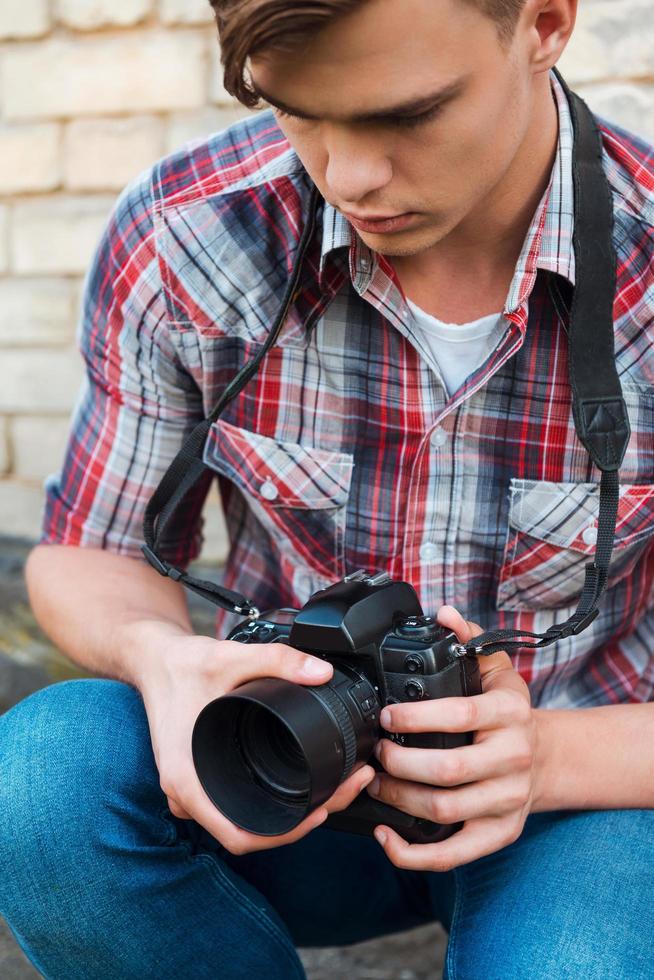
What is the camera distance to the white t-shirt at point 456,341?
1.30 m

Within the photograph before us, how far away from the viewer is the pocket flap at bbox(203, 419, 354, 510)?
54.1 inches

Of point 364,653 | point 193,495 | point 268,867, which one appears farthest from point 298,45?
point 268,867

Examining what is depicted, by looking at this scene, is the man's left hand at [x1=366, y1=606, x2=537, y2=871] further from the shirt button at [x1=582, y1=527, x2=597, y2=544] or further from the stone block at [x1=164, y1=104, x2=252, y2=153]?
the stone block at [x1=164, y1=104, x2=252, y2=153]

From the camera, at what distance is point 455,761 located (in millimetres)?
1089

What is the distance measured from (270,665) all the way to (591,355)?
1.64 ft

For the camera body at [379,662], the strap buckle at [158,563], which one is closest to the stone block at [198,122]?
the strap buckle at [158,563]

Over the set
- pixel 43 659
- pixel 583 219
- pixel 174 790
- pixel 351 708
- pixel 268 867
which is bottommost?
pixel 43 659

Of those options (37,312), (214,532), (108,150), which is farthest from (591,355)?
(37,312)

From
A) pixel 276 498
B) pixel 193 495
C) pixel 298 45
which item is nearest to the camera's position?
pixel 298 45

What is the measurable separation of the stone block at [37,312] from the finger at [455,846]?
1.62 meters

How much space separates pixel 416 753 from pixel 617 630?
0.44 meters

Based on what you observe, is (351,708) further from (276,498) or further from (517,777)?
(276,498)

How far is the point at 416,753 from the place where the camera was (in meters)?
1.10

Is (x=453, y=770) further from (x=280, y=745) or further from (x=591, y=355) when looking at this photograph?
(x=591, y=355)
